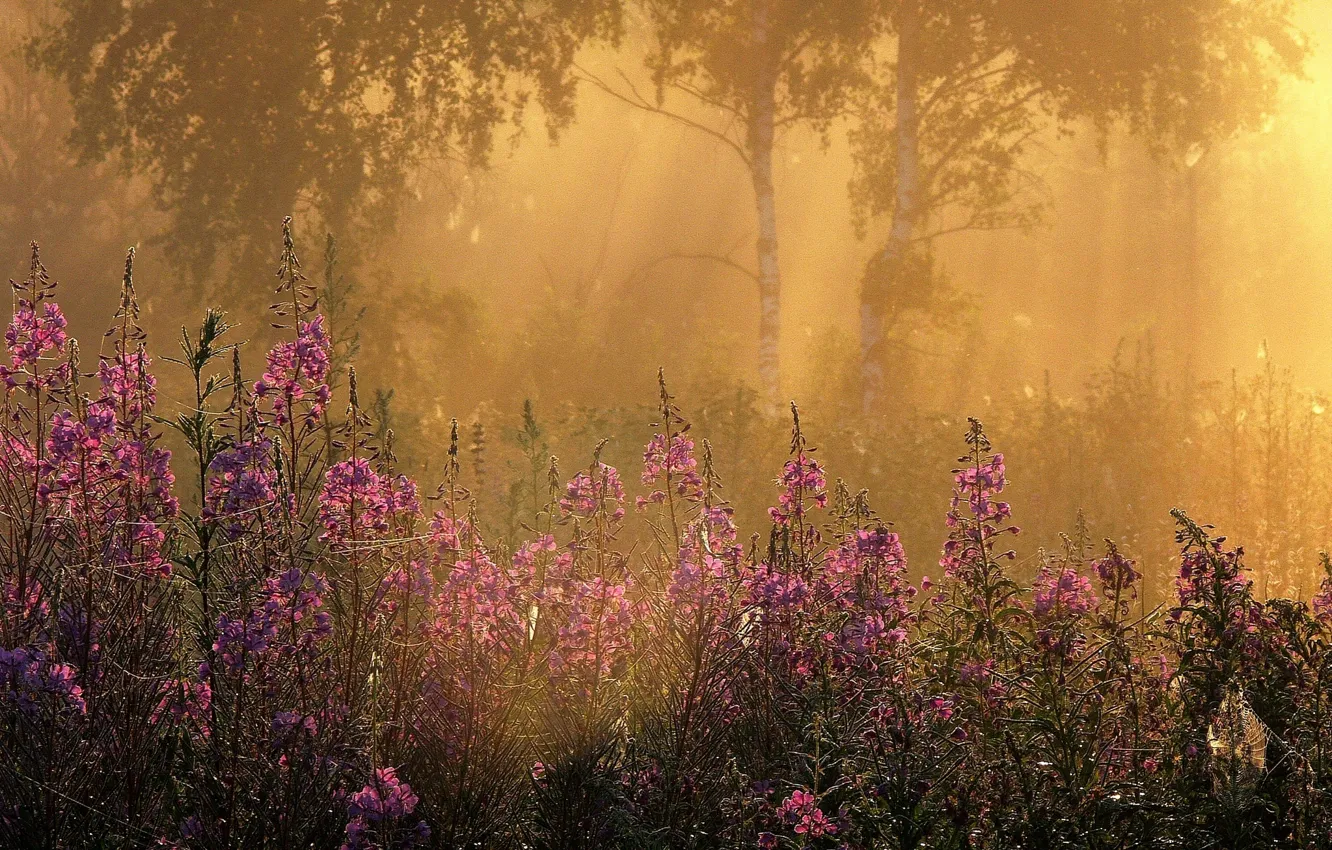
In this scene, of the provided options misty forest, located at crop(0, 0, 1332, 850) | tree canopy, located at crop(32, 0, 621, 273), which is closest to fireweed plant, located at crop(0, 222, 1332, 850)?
misty forest, located at crop(0, 0, 1332, 850)

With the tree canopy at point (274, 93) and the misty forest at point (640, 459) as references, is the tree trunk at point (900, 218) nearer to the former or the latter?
the misty forest at point (640, 459)

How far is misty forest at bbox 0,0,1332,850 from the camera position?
12.5 feet

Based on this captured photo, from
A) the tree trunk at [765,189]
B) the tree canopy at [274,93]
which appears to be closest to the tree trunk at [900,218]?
the tree trunk at [765,189]

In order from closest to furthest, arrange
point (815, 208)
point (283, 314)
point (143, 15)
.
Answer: point (283, 314) → point (143, 15) → point (815, 208)

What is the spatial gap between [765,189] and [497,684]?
47.4 feet

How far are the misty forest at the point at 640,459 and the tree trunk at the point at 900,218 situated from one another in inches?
2.5

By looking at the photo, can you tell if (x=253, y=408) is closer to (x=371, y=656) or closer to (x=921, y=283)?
(x=371, y=656)

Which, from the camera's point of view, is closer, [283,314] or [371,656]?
[371,656]

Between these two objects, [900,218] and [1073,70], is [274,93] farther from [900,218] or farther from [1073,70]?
[1073,70]

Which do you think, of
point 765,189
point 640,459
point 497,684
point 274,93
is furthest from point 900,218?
point 497,684

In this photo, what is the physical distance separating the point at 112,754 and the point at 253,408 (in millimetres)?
1027

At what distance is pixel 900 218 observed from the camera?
16.9 meters

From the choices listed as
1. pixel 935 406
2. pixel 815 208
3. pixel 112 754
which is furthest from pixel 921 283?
pixel 815 208

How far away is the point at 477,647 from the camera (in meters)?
4.11
